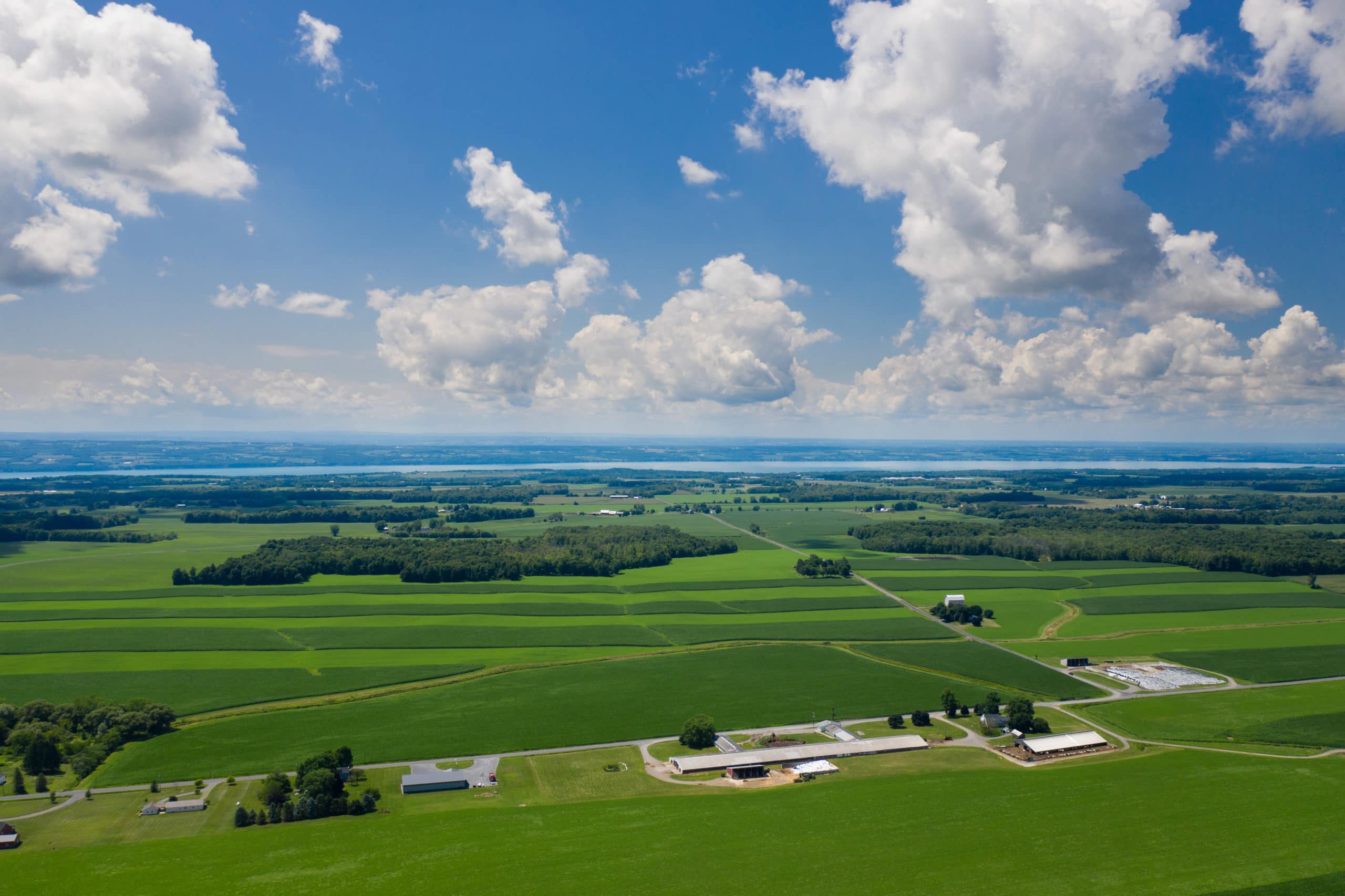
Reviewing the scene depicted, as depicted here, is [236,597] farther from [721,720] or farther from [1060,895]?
[1060,895]

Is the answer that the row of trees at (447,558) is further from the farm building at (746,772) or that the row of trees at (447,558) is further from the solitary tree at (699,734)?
the farm building at (746,772)

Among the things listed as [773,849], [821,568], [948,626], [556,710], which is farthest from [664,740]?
[821,568]

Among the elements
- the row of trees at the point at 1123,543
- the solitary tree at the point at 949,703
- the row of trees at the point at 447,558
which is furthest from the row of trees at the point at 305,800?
the row of trees at the point at 1123,543

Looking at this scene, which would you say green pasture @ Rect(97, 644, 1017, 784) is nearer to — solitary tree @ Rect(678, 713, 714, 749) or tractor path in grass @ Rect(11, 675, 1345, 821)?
tractor path in grass @ Rect(11, 675, 1345, 821)

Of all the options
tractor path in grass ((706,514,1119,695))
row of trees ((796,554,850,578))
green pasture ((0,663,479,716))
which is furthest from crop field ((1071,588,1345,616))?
green pasture ((0,663,479,716))

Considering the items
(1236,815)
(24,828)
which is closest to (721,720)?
(1236,815)

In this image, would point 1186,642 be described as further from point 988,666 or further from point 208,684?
point 208,684
